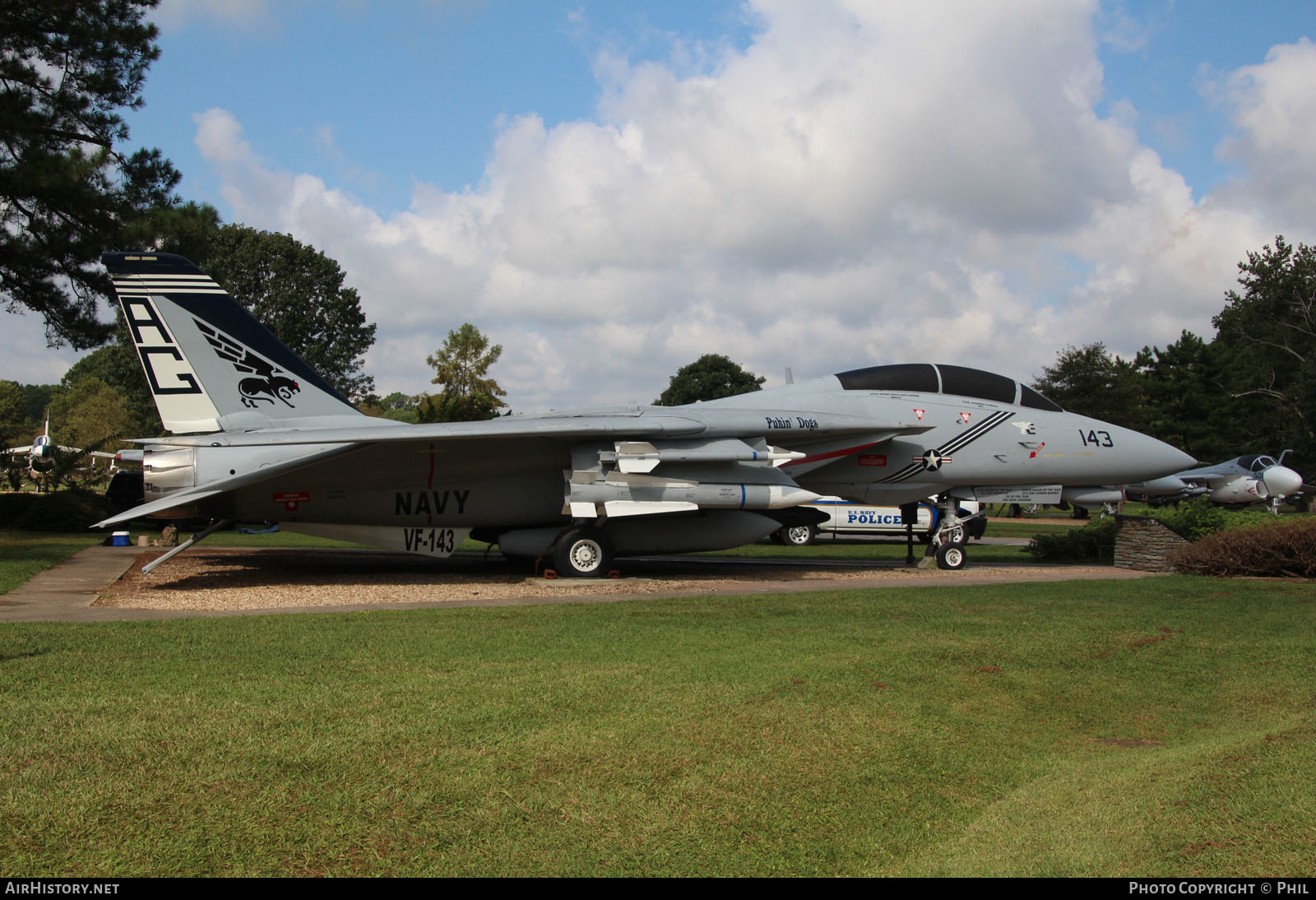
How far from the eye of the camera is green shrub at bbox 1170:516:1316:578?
12711 millimetres

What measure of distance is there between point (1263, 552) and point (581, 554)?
9.90m

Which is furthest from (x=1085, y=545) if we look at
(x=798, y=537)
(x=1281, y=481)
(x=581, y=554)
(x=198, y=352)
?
(x=1281, y=481)

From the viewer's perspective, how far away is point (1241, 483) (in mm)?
37969

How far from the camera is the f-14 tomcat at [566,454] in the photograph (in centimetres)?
Answer: 1258

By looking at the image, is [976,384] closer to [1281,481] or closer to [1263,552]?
[1263,552]

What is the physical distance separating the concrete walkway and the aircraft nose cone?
86.8 feet

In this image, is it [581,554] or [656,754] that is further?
[581,554]

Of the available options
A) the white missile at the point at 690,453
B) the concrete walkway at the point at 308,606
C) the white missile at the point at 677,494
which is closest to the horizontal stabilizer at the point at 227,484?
the concrete walkway at the point at 308,606

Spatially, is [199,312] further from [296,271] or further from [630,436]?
[296,271]

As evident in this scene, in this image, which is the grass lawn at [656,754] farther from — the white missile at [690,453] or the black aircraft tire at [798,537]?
the black aircraft tire at [798,537]

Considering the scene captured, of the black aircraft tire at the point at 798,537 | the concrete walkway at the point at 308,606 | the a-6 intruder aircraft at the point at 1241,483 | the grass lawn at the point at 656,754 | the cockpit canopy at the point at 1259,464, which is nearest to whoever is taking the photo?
the grass lawn at the point at 656,754

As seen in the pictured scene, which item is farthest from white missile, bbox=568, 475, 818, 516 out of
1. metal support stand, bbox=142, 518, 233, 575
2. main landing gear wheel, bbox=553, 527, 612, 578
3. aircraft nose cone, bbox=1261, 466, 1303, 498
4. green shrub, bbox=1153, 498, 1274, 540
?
aircraft nose cone, bbox=1261, 466, 1303, 498

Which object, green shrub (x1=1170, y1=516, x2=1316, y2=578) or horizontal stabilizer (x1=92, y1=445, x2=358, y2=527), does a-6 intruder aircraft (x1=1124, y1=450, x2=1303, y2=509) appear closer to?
green shrub (x1=1170, y1=516, x2=1316, y2=578)

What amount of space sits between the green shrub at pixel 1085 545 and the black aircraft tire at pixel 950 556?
355cm
